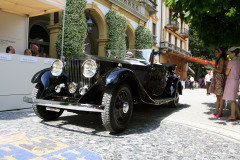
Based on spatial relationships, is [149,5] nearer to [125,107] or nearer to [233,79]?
[233,79]

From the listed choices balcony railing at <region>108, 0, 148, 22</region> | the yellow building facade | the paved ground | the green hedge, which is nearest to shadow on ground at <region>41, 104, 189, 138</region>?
the paved ground

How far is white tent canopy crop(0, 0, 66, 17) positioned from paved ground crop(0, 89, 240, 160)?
10.1 feet

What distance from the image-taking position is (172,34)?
25766mm

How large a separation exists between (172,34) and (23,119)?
2439 centimetres

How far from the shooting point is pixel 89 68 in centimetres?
321

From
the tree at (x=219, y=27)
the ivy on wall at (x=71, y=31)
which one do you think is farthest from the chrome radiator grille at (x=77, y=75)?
the ivy on wall at (x=71, y=31)

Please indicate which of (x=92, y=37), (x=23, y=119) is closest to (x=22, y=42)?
(x=23, y=119)

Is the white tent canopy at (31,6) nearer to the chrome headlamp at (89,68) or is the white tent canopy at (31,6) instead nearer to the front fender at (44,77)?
the front fender at (44,77)

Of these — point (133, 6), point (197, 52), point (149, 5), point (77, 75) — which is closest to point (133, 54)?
point (77, 75)

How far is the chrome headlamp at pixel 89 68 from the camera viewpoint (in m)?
3.18

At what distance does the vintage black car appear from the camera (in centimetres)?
296

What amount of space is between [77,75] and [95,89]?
0.59 meters

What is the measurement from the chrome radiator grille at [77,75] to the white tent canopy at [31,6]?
2606mm

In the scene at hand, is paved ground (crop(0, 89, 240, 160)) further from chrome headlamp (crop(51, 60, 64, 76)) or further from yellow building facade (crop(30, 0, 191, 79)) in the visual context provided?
yellow building facade (crop(30, 0, 191, 79))
